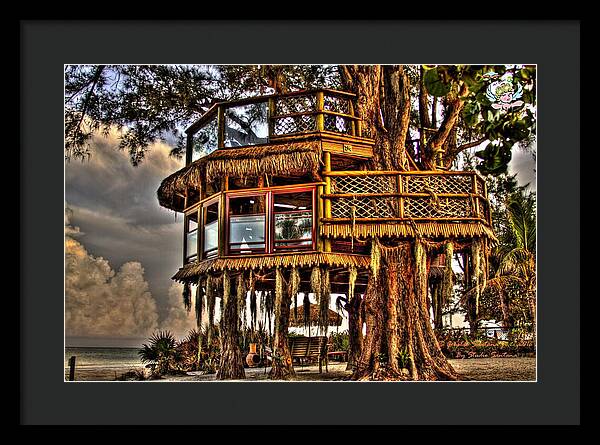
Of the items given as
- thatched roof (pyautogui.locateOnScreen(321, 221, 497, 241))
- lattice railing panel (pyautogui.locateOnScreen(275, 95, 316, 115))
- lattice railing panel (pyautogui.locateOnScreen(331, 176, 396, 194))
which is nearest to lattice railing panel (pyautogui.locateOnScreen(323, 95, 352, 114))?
lattice railing panel (pyautogui.locateOnScreen(275, 95, 316, 115))

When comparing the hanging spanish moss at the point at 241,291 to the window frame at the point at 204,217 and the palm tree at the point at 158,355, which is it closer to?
the window frame at the point at 204,217

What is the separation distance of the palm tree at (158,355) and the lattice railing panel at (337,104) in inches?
175

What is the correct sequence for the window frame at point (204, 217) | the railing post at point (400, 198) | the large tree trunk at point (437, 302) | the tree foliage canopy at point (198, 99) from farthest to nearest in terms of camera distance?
the large tree trunk at point (437, 302)
the window frame at point (204, 217)
the railing post at point (400, 198)
the tree foliage canopy at point (198, 99)

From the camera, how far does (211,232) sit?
11.7 meters

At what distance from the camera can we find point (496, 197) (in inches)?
508

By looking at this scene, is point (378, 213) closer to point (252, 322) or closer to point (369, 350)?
point (369, 350)

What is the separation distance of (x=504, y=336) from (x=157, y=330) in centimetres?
551

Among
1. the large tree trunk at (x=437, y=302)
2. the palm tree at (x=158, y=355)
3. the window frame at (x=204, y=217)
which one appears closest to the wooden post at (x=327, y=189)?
the window frame at (x=204, y=217)

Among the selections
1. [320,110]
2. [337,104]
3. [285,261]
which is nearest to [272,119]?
[320,110]

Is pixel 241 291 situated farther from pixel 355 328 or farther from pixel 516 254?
pixel 516 254

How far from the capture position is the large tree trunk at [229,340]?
11.5 metres
